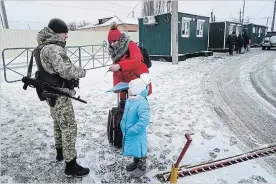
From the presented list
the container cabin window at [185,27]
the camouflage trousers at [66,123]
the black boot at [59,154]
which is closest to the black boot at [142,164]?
the camouflage trousers at [66,123]

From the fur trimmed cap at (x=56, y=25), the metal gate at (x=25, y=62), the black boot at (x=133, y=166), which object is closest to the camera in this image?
the fur trimmed cap at (x=56, y=25)

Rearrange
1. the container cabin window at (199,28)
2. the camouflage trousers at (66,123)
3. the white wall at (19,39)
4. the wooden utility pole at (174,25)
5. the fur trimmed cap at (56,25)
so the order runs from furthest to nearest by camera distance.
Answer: the white wall at (19,39), the container cabin window at (199,28), the wooden utility pole at (174,25), the camouflage trousers at (66,123), the fur trimmed cap at (56,25)

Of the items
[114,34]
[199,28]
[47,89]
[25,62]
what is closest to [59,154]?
[47,89]

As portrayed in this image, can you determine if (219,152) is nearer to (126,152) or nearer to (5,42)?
(126,152)

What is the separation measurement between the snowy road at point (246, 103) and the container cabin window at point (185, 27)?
228 inches

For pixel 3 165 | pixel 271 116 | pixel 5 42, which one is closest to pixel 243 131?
pixel 271 116

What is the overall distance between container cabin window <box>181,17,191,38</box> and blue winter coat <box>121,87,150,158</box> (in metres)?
12.6

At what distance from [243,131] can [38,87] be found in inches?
130

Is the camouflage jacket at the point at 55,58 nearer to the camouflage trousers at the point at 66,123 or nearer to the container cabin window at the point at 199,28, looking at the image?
the camouflage trousers at the point at 66,123

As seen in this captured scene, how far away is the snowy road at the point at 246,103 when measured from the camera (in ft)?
12.8

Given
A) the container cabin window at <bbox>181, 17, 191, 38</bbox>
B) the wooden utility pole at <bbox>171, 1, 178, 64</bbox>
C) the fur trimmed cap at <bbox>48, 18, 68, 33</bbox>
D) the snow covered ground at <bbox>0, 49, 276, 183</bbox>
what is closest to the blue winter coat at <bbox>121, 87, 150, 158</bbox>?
the snow covered ground at <bbox>0, 49, 276, 183</bbox>

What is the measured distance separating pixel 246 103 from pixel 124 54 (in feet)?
12.5

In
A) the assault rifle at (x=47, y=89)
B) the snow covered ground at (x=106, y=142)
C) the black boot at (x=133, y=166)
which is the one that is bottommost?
the snow covered ground at (x=106, y=142)

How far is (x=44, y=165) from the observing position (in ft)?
9.96
